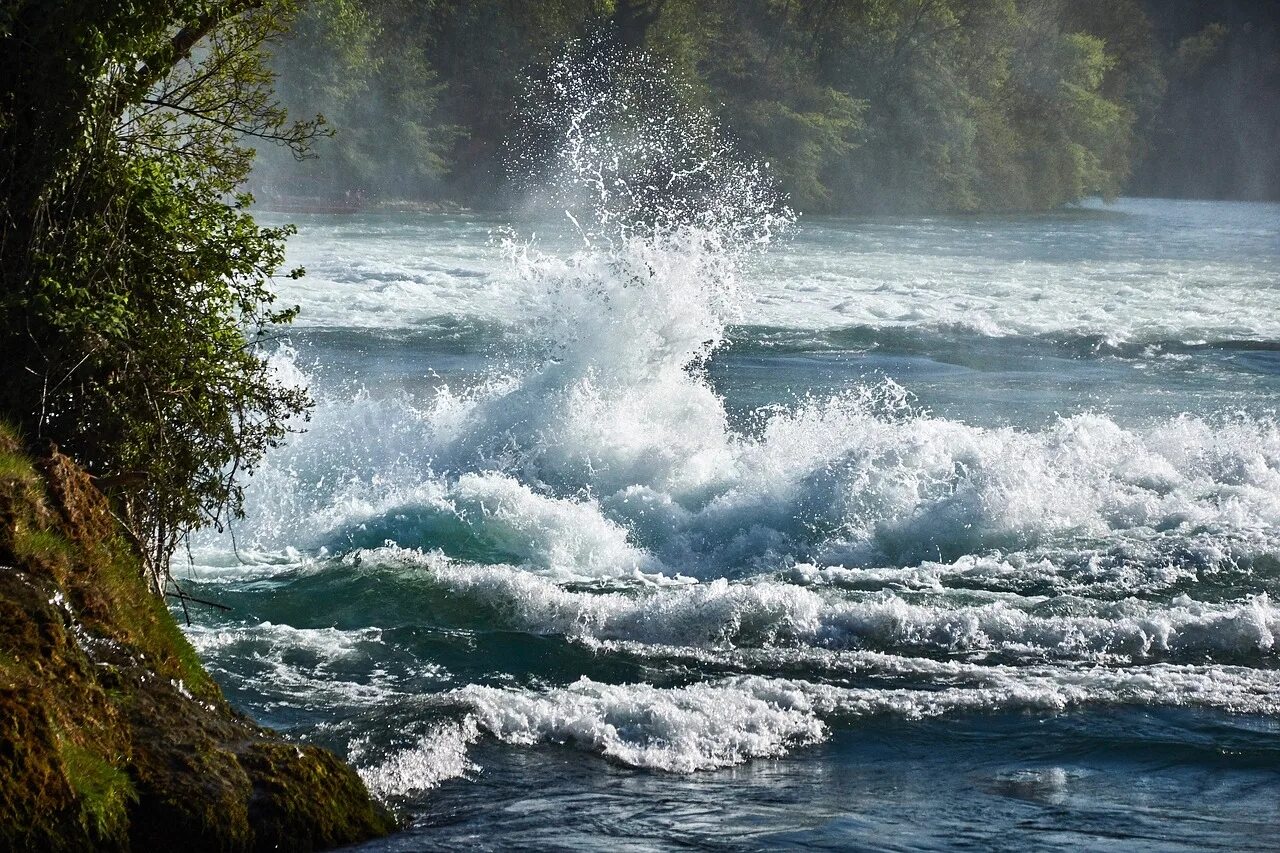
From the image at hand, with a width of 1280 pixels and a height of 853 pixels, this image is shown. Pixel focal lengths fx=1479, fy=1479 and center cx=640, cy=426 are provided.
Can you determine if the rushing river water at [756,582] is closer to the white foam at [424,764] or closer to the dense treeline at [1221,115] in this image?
the white foam at [424,764]

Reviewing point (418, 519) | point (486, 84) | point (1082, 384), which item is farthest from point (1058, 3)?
point (418, 519)

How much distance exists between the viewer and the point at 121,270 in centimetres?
695

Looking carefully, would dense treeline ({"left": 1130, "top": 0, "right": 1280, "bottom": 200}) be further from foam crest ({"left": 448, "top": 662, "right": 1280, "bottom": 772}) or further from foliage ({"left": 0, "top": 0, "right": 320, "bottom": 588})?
foliage ({"left": 0, "top": 0, "right": 320, "bottom": 588})

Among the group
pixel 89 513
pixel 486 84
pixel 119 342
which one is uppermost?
pixel 486 84

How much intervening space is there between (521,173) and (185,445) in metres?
41.1

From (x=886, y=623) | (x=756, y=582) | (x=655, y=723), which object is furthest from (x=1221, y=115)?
(x=655, y=723)

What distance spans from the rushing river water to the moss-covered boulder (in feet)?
1.98

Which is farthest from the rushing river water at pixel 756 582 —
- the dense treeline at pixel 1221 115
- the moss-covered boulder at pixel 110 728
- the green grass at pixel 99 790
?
the dense treeline at pixel 1221 115

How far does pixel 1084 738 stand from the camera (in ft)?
25.7

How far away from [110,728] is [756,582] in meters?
6.54

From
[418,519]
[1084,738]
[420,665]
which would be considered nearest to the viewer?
[1084,738]

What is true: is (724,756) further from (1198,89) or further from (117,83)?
(1198,89)

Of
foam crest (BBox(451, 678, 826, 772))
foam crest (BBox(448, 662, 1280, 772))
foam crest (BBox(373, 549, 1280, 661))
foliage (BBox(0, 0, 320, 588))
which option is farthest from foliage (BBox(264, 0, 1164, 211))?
foam crest (BBox(451, 678, 826, 772))

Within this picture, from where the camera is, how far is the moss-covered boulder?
481 cm
